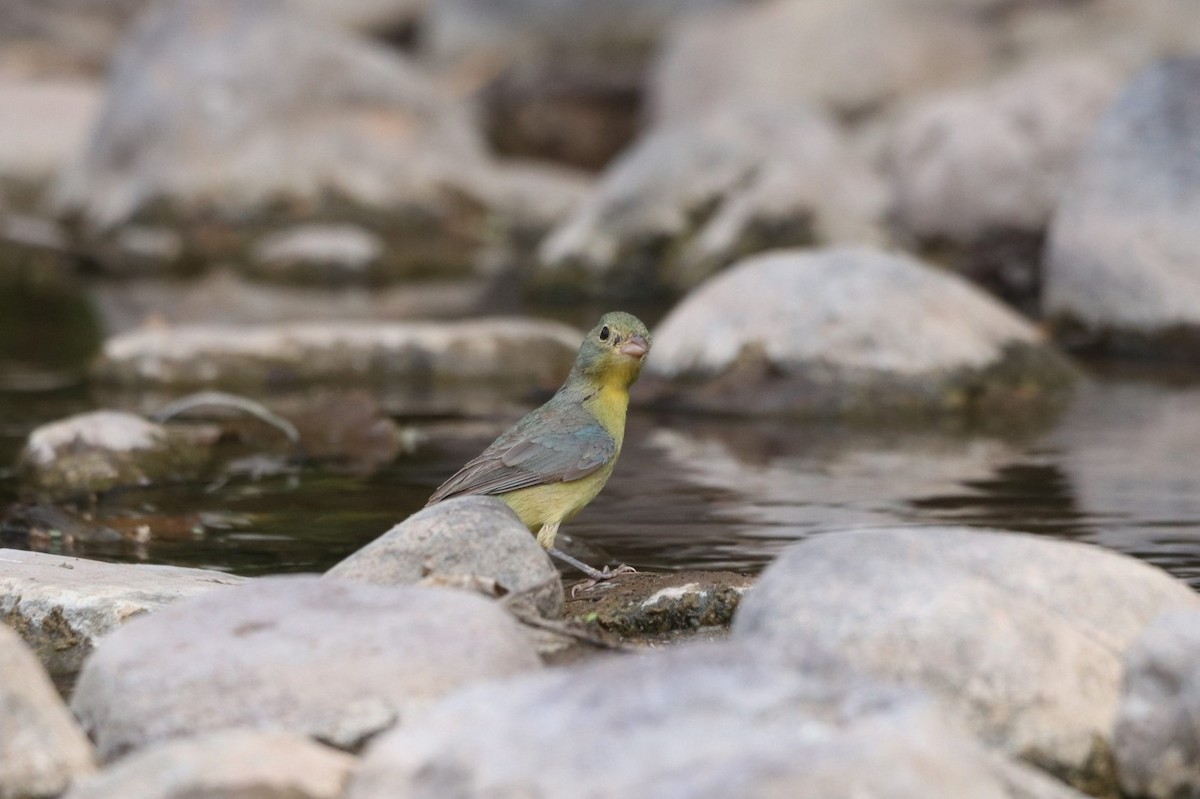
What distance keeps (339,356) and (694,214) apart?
18.8 ft

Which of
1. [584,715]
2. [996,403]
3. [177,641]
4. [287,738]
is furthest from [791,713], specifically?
[996,403]

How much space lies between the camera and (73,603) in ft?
18.9

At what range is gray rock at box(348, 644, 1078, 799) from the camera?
3.52 m

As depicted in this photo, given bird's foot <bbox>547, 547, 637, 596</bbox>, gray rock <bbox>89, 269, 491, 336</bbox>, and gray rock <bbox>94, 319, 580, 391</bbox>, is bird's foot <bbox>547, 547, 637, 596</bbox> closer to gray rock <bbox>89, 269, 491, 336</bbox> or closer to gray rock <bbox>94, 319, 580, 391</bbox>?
gray rock <bbox>94, 319, 580, 391</bbox>

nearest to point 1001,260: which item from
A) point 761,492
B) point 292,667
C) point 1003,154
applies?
point 1003,154

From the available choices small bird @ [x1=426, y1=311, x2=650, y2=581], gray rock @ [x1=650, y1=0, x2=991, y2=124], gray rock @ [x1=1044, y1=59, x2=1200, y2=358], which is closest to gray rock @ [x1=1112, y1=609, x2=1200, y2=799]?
small bird @ [x1=426, y1=311, x2=650, y2=581]

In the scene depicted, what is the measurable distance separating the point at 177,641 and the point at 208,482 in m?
4.89

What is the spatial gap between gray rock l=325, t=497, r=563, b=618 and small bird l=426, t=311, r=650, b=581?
1018 mm

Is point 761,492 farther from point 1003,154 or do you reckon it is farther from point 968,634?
point 1003,154

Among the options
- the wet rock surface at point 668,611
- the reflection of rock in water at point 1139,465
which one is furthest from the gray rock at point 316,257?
the wet rock surface at point 668,611

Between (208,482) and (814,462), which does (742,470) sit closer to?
(814,462)

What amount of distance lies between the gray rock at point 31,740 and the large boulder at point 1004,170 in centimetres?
1346

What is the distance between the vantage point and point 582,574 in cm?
686

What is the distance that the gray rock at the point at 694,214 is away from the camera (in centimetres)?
1731
